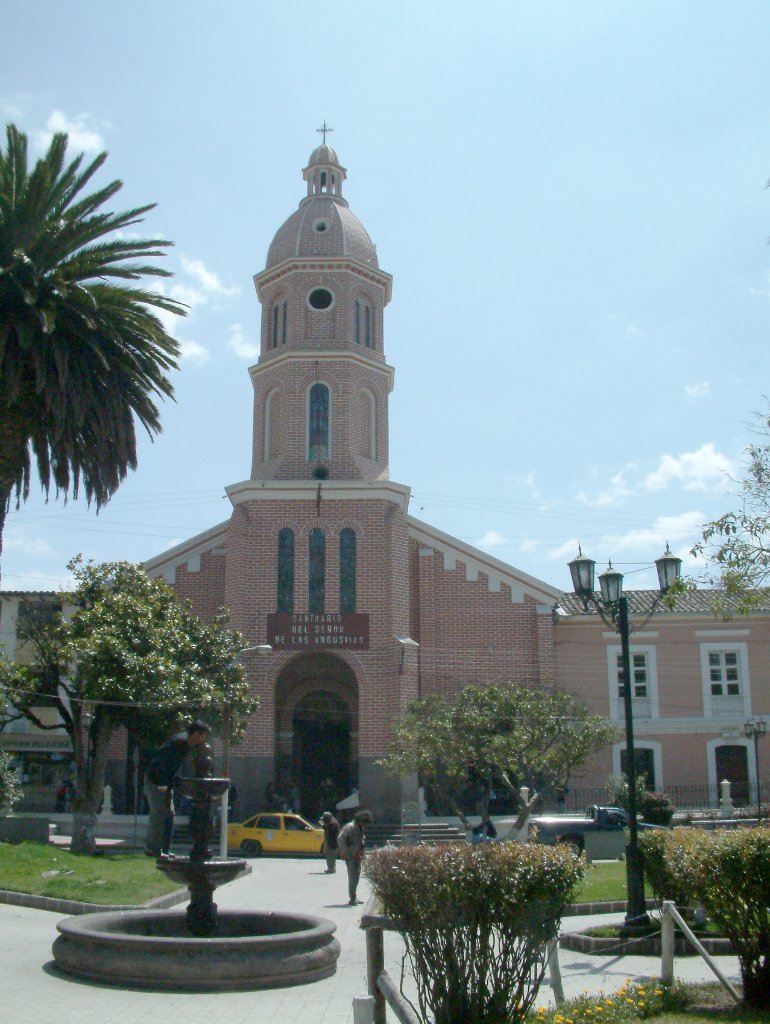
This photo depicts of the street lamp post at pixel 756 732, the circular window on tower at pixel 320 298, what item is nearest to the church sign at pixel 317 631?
the circular window on tower at pixel 320 298

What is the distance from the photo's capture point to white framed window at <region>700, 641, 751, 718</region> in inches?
1465

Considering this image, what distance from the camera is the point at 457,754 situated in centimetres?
2838

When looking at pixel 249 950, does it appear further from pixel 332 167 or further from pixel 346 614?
pixel 332 167

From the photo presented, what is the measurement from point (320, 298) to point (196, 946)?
30706 mm

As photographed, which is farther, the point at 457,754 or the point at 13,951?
the point at 457,754

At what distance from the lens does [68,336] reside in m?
19.0

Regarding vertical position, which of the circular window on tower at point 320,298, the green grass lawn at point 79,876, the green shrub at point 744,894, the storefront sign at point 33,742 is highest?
the circular window on tower at point 320,298

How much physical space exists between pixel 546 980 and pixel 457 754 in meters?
17.0

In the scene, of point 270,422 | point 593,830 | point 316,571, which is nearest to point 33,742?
point 316,571

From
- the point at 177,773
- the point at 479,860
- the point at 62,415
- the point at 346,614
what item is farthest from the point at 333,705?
the point at 479,860

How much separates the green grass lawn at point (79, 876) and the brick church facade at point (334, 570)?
10402 mm

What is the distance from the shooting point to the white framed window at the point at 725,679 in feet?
122

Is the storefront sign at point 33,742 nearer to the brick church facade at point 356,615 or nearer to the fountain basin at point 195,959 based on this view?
the brick church facade at point 356,615

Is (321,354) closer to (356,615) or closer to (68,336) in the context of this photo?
(356,615)
